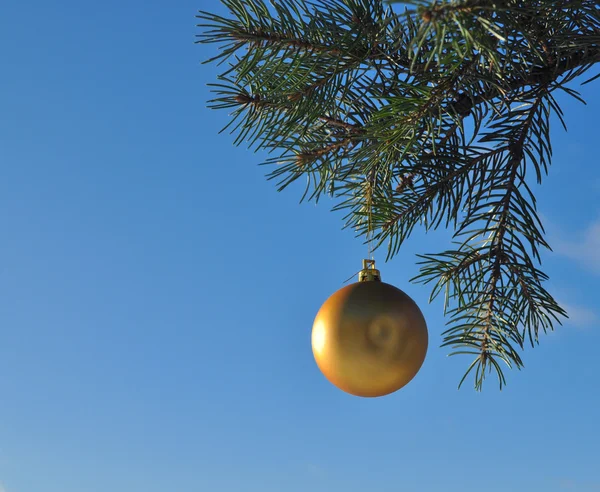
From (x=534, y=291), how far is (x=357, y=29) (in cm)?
67

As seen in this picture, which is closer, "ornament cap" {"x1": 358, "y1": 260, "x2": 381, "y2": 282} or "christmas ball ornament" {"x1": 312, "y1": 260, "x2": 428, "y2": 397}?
"christmas ball ornament" {"x1": 312, "y1": 260, "x2": 428, "y2": 397}

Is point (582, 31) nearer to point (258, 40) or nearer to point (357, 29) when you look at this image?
point (357, 29)

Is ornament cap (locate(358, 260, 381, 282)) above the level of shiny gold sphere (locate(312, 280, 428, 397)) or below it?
above

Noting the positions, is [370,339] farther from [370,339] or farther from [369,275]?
[369,275]

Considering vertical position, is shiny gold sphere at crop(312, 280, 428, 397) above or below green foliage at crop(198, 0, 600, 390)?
below

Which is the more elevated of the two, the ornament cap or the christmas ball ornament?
the ornament cap

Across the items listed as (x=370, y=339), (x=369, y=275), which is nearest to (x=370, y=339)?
(x=370, y=339)

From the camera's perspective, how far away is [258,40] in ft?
3.82

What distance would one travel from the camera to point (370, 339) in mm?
1224

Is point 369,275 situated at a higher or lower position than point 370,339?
higher

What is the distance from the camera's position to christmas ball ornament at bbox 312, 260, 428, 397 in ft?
4.02

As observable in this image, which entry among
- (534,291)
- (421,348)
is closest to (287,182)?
(421,348)

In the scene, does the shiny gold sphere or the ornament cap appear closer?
the shiny gold sphere

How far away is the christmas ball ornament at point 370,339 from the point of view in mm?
1226
